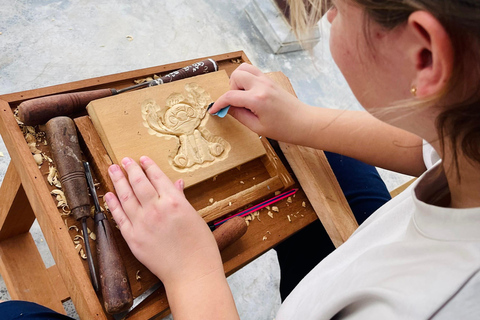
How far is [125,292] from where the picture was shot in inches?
23.7

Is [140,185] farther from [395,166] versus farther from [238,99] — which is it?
[395,166]

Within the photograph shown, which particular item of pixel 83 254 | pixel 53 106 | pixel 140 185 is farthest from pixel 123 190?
pixel 53 106

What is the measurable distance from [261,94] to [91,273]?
0.50 meters

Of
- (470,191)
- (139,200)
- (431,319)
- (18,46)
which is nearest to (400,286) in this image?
(431,319)

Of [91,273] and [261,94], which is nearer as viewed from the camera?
[91,273]

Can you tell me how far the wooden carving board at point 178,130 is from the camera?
0.74m

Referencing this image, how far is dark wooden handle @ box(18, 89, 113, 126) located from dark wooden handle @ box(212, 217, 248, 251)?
1.33 feet

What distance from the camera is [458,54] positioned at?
14.3 inches

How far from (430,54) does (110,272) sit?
590 millimetres

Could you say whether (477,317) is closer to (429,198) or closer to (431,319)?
(431,319)

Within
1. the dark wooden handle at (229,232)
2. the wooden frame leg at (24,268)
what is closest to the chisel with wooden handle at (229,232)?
the dark wooden handle at (229,232)

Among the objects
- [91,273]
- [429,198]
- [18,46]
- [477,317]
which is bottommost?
[477,317]

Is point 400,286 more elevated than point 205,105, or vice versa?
point 205,105

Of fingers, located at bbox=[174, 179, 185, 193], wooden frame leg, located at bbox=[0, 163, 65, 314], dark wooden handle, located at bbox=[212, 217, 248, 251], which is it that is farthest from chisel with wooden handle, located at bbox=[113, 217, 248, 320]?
wooden frame leg, located at bbox=[0, 163, 65, 314]
